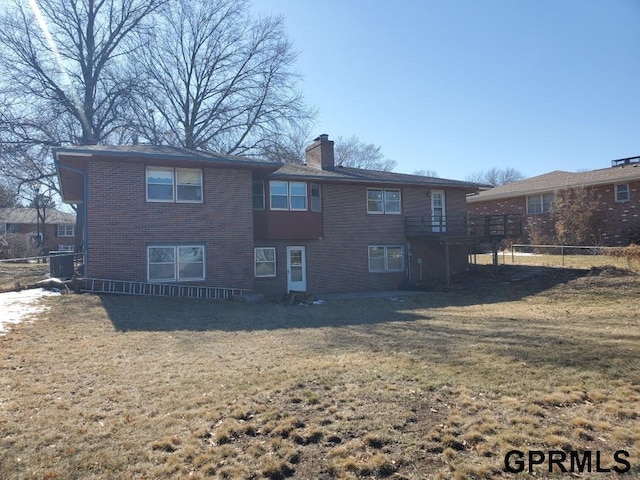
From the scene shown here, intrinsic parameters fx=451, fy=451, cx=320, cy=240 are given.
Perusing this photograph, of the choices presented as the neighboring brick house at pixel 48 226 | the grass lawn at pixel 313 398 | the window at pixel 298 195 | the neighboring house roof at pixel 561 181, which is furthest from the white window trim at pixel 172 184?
the neighboring brick house at pixel 48 226

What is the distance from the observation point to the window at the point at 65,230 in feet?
181

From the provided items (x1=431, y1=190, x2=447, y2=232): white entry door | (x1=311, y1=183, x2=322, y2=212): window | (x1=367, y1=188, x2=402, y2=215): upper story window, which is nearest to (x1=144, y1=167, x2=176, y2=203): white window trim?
(x1=311, y1=183, x2=322, y2=212): window

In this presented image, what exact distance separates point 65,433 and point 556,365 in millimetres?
6052

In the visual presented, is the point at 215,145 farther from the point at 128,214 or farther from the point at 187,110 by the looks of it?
the point at 128,214

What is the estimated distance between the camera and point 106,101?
1163 inches

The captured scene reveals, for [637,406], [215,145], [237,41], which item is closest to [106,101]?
[215,145]

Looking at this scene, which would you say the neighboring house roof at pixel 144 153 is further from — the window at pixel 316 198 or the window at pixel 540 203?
the window at pixel 540 203

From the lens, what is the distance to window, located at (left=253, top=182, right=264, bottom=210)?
17969 millimetres

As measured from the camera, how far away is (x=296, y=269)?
62.3 feet

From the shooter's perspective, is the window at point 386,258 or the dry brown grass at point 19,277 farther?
the window at point 386,258

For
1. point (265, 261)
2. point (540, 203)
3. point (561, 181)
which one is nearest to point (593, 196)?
point (561, 181)

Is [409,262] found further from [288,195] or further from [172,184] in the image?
[172,184]

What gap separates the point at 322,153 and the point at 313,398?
58.0ft

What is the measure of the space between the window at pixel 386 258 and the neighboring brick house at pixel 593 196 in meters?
11.3
